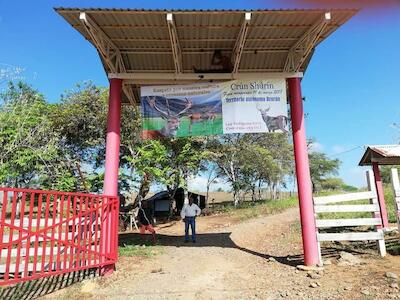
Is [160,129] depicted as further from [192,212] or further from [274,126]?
[192,212]

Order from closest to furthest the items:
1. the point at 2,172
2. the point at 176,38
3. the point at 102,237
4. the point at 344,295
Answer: the point at 344,295 → the point at 102,237 → the point at 176,38 → the point at 2,172

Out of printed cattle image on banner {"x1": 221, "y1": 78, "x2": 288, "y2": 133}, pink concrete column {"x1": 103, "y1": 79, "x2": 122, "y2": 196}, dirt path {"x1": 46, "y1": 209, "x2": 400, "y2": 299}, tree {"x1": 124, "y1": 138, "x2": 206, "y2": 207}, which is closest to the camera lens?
dirt path {"x1": 46, "y1": 209, "x2": 400, "y2": 299}

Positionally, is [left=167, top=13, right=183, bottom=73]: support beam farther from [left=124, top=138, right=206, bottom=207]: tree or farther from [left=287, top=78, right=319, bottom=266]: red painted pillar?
[left=124, top=138, right=206, bottom=207]: tree

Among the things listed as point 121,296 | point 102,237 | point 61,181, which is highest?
point 61,181

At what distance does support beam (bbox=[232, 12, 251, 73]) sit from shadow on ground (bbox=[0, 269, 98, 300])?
6242mm

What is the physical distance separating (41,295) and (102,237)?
1759 millimetres

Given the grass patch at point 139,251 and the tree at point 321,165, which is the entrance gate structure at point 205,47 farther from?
the tree at point 321,165

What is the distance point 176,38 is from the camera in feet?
29.6

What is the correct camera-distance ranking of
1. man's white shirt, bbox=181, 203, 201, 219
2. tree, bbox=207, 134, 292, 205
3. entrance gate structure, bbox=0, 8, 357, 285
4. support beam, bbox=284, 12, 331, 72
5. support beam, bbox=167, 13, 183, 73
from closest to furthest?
entrance gate structure, bbox=0, 8, 357, 285, support beam, bbox=167, 13, 183, 73, support beam, bbox=284, 12, 331, 72, man's white shirt, bbox=181, 203, 201, 219, tree, bbox=207, 134, 292, 205

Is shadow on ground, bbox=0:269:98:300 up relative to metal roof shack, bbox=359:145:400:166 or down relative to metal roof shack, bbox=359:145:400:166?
down

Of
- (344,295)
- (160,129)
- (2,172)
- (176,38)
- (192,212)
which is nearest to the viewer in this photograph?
(344,295)

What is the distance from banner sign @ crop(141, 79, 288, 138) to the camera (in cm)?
968

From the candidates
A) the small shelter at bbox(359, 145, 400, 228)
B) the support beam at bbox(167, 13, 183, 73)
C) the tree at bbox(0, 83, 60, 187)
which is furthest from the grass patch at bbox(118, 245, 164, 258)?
the tree at bbox(0, 83, 60, 187)

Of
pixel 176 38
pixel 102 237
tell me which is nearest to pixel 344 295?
pixel 102 237
